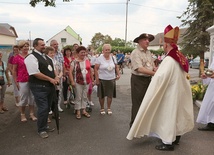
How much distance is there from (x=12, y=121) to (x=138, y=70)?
3411mm

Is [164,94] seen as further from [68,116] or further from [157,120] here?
[68,116]

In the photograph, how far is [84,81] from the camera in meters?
5.79

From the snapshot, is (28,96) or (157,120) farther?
(28,96)

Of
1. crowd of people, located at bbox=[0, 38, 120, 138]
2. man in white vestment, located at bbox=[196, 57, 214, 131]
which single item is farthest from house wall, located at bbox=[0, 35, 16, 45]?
man in white vestment, located at bbox=[196, 57, 214, 131]

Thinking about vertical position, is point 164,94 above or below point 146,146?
above

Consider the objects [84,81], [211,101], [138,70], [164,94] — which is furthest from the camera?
[84,81]

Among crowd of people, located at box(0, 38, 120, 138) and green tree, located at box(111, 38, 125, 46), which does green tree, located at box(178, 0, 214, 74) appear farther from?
green tree, located at box(111, 38, 125, 46)

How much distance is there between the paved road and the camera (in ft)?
12.7

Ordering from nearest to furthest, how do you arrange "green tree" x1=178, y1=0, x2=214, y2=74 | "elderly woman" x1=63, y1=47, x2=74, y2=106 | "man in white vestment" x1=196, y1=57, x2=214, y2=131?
"man in white vestment" x1=196, y1=57, x2=214, y2=131, "elderly woman" x1=63, y1=47, x2=74, y2=106, "green tree" x1=178, y1=0, x2=214, y2=74

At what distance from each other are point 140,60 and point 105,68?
1.64 m

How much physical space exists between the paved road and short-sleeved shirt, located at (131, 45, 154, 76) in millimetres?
1352

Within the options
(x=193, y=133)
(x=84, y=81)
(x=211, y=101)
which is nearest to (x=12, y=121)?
(x=84, y=81)

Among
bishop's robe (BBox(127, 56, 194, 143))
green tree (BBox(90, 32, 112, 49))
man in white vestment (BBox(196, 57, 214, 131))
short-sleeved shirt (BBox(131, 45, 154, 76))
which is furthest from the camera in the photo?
green tree (BBox(90, 32, 112, 49))

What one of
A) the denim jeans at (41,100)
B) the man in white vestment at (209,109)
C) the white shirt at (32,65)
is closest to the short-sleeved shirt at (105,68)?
the denim jeans at (41,100)
